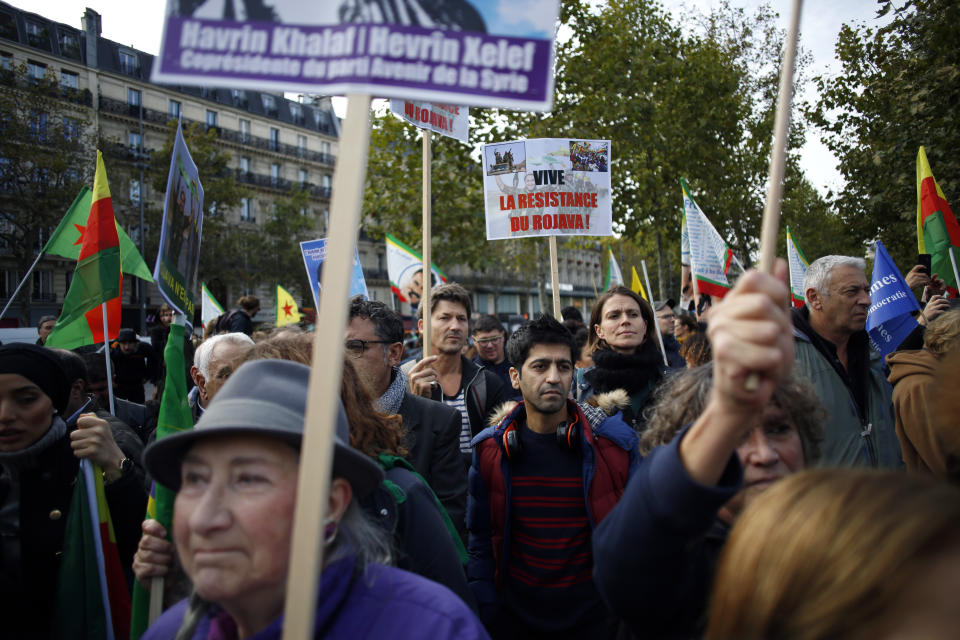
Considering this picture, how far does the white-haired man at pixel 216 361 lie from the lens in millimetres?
3525

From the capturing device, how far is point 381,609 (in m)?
1.43

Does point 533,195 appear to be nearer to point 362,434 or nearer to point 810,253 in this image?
point 362,434

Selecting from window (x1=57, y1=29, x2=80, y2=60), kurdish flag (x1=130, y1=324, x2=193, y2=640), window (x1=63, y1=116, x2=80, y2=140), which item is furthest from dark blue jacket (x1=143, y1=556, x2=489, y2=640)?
window (x1=57, y1=29, x2=80, y2=60)

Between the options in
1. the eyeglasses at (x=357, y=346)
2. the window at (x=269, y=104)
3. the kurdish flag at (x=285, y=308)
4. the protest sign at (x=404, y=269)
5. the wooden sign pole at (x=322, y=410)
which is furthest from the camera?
the window at (x=269, y=104)

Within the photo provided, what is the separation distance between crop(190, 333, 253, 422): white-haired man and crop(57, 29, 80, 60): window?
40.0m

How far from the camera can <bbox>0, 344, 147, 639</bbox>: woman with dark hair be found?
2.42 meters

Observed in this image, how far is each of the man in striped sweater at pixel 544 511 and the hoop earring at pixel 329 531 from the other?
60.0 inches

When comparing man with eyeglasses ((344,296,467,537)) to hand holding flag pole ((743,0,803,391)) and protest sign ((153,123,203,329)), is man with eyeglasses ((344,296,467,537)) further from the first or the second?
hand holding flag pole ((743,0,803,391))

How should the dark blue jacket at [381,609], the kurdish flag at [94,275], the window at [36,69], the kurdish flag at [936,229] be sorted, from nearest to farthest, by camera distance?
the dark blue jacket at [381,609] < the kurdish flag at [94,275] < the kurdish flag at [936,229] < the window at [36,69]

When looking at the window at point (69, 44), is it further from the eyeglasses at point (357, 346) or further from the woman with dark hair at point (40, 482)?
the woman with dark hair at point (40, 482)

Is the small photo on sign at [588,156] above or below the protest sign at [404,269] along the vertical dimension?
above

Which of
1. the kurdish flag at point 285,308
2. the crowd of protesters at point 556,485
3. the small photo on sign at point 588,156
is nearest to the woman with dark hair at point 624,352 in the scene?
the crowd of protesters at point 556,485

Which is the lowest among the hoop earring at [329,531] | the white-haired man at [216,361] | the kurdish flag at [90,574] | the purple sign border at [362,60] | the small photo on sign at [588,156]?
the kurdish flag at [90,574]

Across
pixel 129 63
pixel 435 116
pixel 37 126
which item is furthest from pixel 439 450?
pixel 129 63
